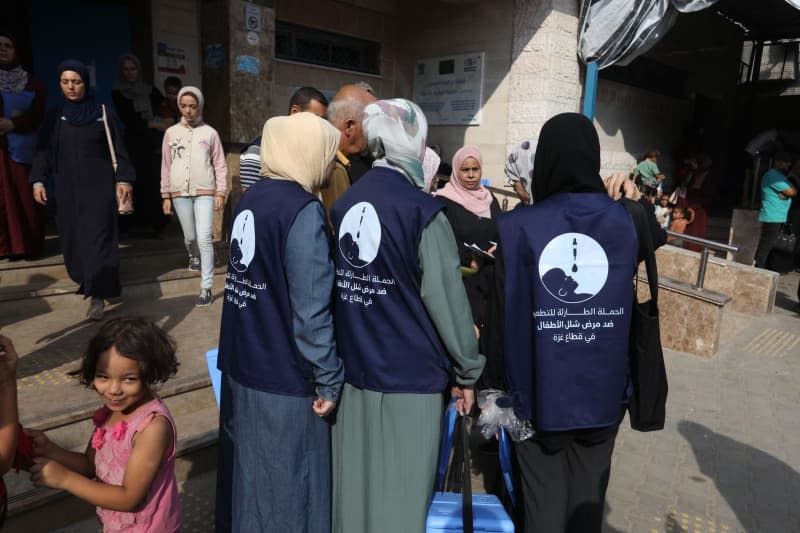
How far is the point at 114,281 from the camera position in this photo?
4.00m

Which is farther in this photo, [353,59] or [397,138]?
[353,59]

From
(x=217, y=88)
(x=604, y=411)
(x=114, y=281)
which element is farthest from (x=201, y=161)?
(x=604, y=411)

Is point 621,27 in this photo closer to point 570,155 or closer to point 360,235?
point 570,155

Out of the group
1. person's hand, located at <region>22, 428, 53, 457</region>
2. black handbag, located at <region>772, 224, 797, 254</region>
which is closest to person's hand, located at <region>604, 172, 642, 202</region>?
person's hand, located at <region>22, 428, 53, 457</region>

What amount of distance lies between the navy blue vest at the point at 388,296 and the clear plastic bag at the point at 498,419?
230 millimetres

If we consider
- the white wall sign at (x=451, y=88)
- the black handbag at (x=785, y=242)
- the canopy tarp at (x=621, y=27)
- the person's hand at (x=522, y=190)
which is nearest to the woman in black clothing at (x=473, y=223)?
the person's hand at (x=522, y=190)

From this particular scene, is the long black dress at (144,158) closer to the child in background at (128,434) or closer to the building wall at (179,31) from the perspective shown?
the building wall at (179,31)

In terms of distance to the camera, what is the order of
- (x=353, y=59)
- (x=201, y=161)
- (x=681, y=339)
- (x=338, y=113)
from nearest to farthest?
1. (x=338, y=113)
2. (x=201, y=161)
3. (x=681, y=339)
4. (x=353, y=59)

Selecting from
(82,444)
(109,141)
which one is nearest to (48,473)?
(82,444)

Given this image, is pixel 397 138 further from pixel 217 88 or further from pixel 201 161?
pixel 217 88

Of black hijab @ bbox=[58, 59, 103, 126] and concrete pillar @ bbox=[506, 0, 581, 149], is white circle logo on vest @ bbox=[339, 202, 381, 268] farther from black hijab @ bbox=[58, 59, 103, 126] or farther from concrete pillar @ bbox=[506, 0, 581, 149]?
concrete pillar @ bbox=[506, 0, 581, 149]

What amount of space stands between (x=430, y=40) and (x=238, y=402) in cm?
741

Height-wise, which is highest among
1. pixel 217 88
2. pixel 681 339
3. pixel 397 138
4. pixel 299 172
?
pixel 217 88

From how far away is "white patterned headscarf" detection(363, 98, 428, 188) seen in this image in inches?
82.8
